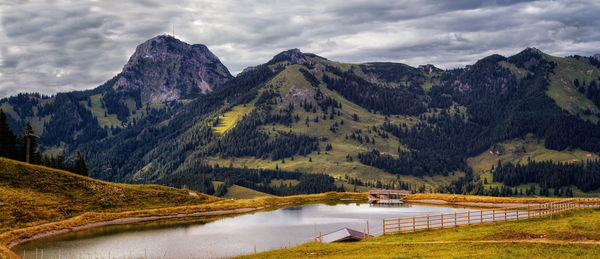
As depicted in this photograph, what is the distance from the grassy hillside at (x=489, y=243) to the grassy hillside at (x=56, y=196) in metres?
67.3

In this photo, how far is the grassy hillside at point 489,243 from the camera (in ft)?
192

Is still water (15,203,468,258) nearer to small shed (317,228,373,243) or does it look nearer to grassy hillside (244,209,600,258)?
small shed (317,228,373,243)

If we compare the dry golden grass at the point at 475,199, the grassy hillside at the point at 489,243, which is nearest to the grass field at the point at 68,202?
the dry golden grass at the point at 475,199

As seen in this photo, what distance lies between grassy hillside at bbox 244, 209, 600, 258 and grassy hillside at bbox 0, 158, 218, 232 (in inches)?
2651

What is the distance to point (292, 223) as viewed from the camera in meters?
119

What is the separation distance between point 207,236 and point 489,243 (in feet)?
192

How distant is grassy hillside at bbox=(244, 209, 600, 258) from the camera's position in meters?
58.4

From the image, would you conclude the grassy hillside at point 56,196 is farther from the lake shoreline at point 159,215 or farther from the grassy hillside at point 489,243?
the grassy hillside at point 489,243

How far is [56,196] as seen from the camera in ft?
400

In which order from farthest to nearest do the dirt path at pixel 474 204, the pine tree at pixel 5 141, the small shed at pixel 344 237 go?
the pine tree at pixel 5 141 → the dirt path at pixel 474 204 → the small shed at pixel 344 237

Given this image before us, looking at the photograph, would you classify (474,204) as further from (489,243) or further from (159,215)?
(159,215)

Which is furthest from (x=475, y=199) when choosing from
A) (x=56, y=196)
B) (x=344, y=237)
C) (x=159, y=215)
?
(x=56, y=196)

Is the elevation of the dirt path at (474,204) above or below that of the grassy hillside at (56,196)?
below

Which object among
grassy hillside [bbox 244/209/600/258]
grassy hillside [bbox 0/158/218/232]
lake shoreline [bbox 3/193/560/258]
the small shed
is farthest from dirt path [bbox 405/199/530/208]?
grassy hillside [bbox 0/158/218/232]
